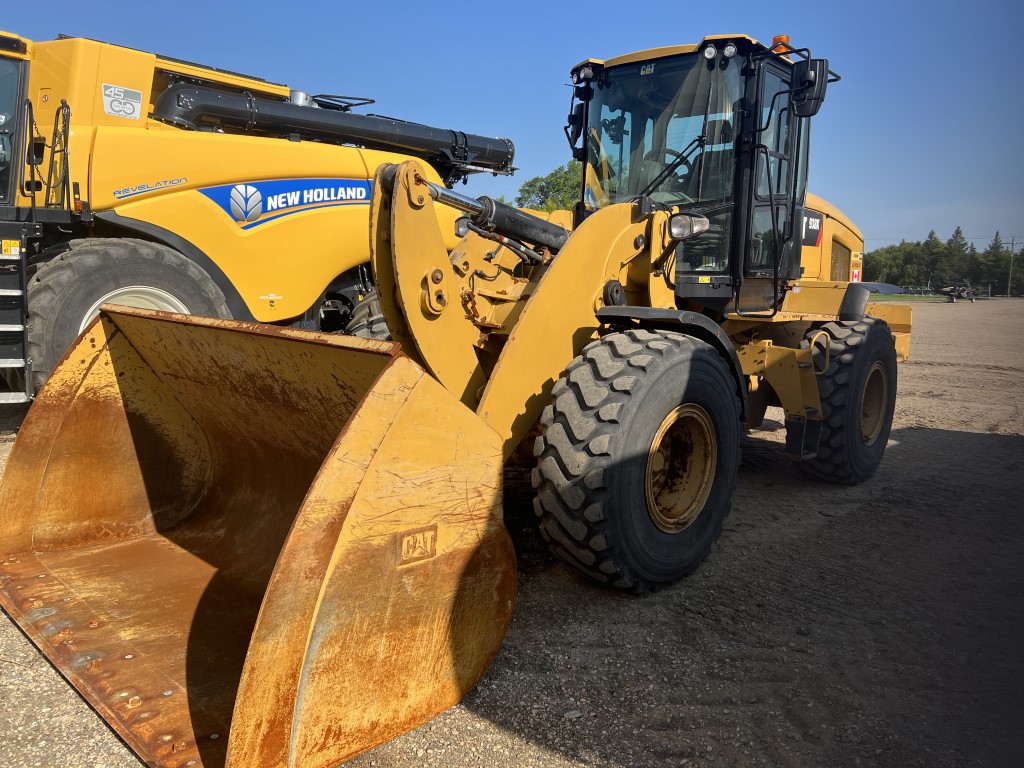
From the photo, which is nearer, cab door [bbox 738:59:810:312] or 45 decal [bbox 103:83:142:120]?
cab door [bbox 738:59:810:312]

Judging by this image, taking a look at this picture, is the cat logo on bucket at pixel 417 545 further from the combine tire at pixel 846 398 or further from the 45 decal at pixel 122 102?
the 45 decal at pixel 122 102

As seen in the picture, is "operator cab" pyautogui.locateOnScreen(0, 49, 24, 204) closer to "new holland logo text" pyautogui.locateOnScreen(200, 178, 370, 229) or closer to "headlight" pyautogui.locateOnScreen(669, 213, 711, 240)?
"new holland logo text" pyautogui.locateOnScreen(200, 178, 370, 229)

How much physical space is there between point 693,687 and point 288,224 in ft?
17.9

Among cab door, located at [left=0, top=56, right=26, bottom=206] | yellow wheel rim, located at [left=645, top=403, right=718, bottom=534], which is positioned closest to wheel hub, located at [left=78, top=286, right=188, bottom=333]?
cab door, located at [left=0, top=56, right=26, bottom=206]

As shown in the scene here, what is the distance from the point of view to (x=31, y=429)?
11.8 feet

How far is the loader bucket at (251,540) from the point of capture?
2.25m

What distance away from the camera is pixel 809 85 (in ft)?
14.7

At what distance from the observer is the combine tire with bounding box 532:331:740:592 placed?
3189mm

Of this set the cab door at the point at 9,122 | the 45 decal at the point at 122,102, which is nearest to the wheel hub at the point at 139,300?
the cab door at the point at 9,122

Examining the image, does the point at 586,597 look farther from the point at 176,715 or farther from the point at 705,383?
the point at 176,715

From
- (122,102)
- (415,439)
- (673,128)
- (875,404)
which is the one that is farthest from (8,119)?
(875,404)

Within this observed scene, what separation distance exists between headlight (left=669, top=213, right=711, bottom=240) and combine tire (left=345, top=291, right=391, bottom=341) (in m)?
2.19

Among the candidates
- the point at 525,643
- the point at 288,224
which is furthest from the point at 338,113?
the point at 525,643

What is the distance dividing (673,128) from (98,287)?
4286 millimetres
